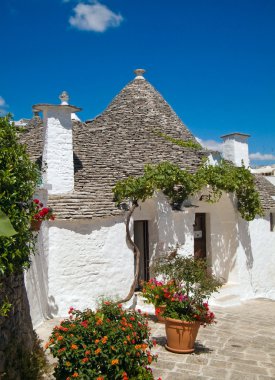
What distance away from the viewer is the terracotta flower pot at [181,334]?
7.12 metres

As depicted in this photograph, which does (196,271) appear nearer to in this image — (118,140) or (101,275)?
(101,275)

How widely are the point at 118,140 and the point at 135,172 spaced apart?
254cm

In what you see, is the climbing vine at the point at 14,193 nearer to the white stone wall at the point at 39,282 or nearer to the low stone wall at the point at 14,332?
the low stone wall at the point at 14,332

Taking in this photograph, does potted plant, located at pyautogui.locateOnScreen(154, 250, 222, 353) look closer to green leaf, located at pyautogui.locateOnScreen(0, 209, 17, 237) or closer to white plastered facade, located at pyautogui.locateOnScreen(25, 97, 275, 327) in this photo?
white plastered facade, located at pyautogui.locateOnScreen(25, 97, 275, 327)

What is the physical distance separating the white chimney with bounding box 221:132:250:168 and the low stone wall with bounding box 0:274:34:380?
11.3 metres

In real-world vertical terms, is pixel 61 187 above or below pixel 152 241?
above

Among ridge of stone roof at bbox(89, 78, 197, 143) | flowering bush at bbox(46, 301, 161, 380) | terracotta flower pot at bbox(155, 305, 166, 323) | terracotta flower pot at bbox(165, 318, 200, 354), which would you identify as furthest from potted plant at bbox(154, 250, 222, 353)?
ridge of stone roof at bbox(89, 78, 197, 143)

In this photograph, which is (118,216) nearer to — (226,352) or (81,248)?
(81,248)

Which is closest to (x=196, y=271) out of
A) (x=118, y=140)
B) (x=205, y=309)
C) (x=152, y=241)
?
(x=205, y=309)

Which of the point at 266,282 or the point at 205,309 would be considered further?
the point at 266,282

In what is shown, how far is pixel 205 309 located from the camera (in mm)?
7141

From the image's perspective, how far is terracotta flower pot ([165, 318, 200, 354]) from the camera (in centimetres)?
712

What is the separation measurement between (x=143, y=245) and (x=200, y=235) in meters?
2.63

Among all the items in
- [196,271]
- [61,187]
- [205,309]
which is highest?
[61,187]
